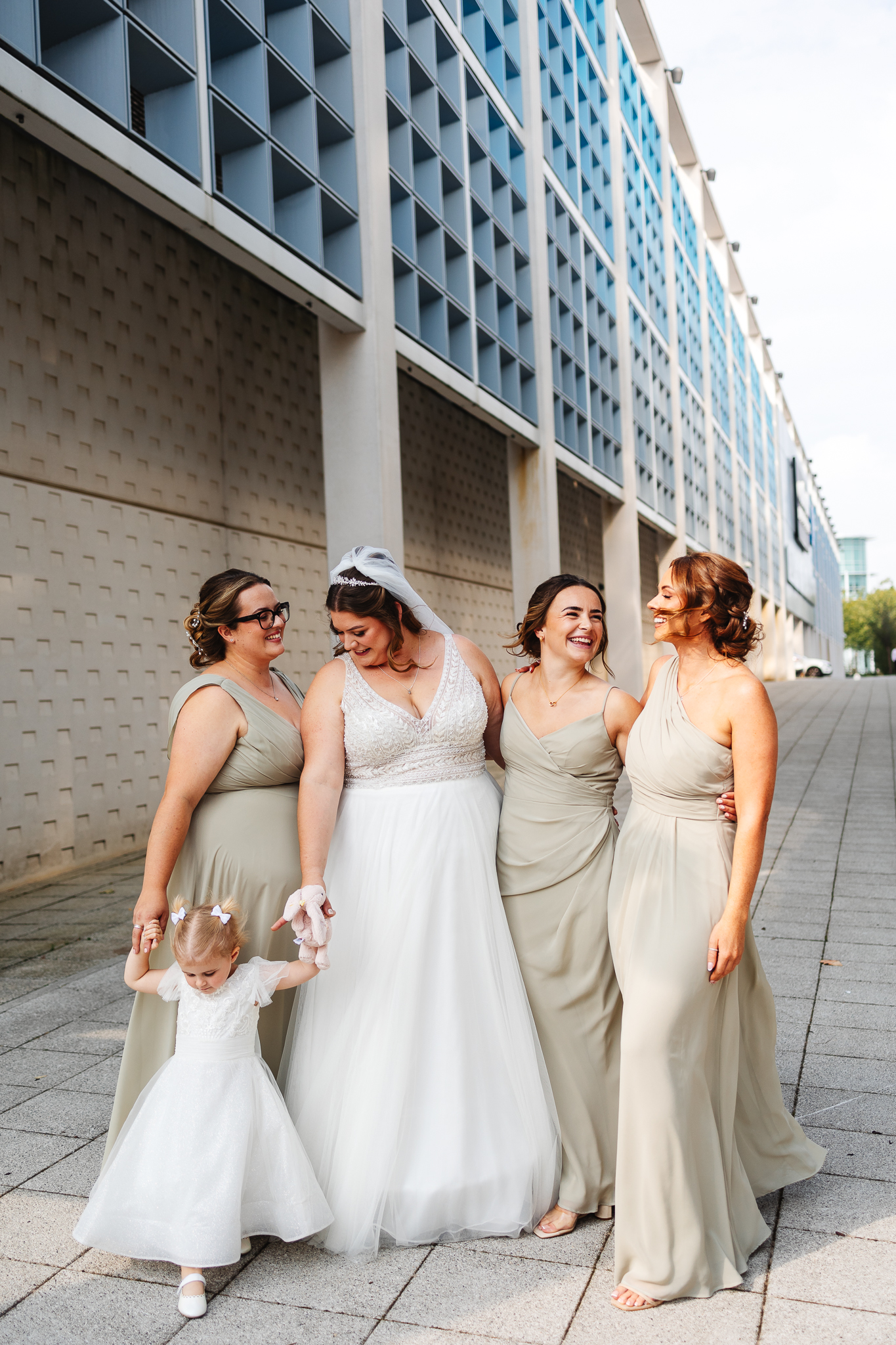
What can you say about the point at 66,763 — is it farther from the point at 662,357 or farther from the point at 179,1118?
the point at 662,357

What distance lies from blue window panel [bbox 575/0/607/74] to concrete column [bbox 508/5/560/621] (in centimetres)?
424

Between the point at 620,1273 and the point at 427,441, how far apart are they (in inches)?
599

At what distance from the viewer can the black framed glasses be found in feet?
10.4

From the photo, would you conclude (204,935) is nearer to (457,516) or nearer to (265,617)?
(265,617)

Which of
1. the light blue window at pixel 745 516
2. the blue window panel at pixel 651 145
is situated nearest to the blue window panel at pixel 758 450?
the light blue window at pixel 745 516

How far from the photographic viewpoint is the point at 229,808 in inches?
122

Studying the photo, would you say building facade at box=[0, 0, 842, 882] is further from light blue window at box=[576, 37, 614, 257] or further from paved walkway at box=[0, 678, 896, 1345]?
paved walkway at box=[0, 678, 896, 1345]

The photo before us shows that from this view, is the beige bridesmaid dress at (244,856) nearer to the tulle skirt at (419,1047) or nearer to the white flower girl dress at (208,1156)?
the tulle skirt at (419,1047)

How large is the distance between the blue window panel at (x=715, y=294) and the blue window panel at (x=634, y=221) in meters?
11.6

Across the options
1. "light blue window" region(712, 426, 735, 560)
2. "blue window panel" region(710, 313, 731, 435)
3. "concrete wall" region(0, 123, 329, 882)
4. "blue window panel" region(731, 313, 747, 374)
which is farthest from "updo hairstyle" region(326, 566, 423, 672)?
"blue window panel" region(731, 313, 747, 374)

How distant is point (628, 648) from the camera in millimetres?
21531

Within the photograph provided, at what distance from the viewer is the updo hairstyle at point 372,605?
303cm

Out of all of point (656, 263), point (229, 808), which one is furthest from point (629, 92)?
point (229, 808)

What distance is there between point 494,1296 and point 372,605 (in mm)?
1846
